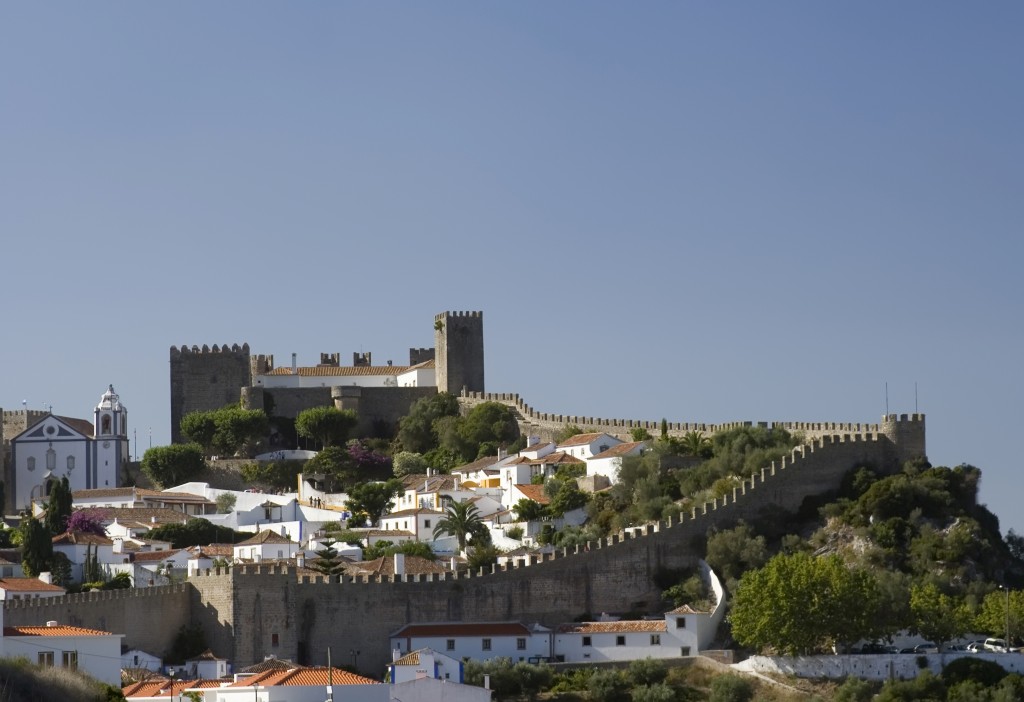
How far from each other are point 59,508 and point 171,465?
10.1 m

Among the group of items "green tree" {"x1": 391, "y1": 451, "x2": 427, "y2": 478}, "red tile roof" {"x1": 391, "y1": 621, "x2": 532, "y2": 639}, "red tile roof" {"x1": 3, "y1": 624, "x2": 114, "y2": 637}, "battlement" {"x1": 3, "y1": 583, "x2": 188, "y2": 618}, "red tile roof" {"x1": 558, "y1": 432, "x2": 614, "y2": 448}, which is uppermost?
"red tile roof" {"x1": 558, "y1": 432, "x2": 614, "y2": 448}

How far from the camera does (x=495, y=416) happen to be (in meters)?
81.6

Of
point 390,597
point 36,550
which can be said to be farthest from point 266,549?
point 390,597

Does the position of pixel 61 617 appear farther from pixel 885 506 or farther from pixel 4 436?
pixel 4 436

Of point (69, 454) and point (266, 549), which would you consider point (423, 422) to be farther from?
point (266, 549)

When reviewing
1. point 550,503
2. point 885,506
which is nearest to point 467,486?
point 550,503

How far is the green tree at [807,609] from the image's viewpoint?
188ft

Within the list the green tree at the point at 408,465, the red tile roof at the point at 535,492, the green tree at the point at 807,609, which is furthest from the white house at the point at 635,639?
the green tree at the point at 408,465

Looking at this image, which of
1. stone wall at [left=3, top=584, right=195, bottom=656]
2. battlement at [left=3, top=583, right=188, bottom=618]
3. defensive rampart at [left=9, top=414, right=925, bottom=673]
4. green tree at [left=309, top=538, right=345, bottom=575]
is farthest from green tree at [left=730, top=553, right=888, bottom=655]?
battlement at [left=3, top=583, right=188, bottom=618]

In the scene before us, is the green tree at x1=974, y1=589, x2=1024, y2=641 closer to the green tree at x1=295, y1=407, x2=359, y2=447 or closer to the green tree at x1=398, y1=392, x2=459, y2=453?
the green tree at x1=398, y1=392, x2=459, y2=453

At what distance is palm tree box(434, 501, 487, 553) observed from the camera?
68.4 m

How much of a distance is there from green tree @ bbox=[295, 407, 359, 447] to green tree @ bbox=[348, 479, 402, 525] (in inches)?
330

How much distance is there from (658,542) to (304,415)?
24909 mm

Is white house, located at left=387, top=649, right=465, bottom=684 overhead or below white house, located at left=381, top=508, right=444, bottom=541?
below
